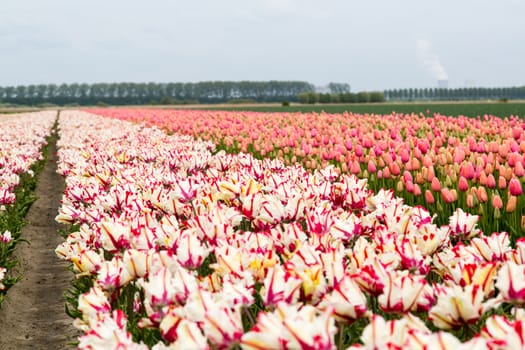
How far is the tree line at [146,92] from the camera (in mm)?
167625

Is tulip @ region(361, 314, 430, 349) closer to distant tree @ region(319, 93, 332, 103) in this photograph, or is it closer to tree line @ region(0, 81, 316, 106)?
distant tree @ region(319, 93, 332, 103)

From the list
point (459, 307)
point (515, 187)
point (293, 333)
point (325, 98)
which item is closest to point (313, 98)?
point (325, 98)

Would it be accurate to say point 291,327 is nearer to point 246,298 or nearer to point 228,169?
point 246,298

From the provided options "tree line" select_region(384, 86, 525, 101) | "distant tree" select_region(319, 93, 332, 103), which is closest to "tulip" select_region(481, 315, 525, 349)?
"distant tree" select_region(319, 93, 332, 103)

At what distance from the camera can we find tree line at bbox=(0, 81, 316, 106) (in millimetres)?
167625

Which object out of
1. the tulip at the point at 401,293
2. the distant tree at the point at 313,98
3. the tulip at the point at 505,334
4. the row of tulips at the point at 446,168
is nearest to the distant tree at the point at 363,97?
the distant tree at the point at 313,98

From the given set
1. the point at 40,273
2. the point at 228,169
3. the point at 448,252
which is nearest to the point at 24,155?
the point at 40,273

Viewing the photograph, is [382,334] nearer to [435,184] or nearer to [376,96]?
[435,184]

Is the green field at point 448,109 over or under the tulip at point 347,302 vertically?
under

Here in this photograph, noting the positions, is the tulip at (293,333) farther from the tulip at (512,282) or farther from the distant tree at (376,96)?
the distant tree at (376,96)

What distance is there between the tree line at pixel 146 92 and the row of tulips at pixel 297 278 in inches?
6294

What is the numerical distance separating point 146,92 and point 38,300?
17387cm

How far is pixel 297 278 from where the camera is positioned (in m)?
2.57

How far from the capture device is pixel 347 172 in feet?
29.1
